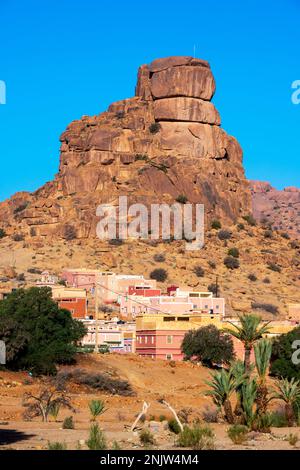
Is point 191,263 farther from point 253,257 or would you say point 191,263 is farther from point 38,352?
point 38,352

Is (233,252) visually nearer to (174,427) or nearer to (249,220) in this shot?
(249,220)

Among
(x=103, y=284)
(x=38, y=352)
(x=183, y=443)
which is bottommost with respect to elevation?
(x=183, y=443)

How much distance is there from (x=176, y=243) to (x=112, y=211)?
26.5 feet

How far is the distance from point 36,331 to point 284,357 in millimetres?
15441

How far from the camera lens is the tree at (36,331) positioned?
57.2m

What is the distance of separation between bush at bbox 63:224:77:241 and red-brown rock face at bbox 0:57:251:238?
Result: 1.30 m

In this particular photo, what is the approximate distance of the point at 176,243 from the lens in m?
120

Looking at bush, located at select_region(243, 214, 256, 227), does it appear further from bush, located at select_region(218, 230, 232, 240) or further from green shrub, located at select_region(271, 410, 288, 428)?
green shrub, located at select_region(271, 410, 288, 428)

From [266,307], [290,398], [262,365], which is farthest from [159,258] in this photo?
[262,365]

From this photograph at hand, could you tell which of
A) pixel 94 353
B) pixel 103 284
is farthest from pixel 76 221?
→ pixel 94 353

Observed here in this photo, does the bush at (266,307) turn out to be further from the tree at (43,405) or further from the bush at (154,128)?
the tree at (43,405)

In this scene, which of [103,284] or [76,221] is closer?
[103,284]

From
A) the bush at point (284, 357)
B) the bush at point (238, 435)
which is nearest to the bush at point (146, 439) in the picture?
the bush at point (238, 435)

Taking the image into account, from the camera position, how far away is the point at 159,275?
11050 cm
